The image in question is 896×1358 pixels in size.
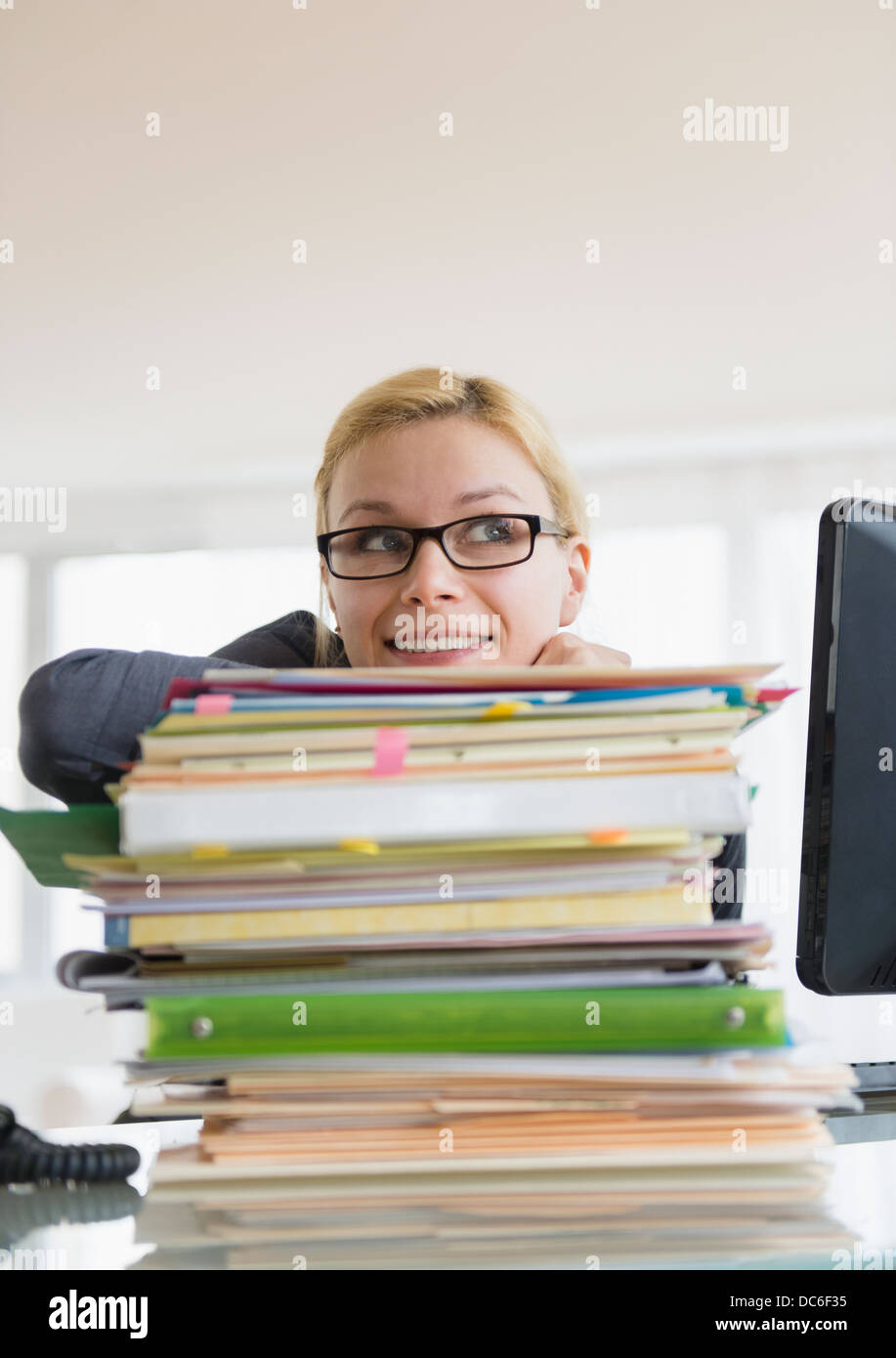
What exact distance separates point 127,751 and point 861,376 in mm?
4775

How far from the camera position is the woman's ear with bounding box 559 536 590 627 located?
1.42m

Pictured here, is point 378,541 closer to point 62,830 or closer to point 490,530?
point 490,530

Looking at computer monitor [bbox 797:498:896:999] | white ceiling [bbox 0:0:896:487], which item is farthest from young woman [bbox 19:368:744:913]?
white ceiling [bbox 0:0:896:487]

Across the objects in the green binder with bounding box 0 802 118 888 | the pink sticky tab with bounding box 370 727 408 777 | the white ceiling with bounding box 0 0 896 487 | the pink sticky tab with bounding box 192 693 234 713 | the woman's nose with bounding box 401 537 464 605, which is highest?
the white ceiling with bounding box 0 0 896 487

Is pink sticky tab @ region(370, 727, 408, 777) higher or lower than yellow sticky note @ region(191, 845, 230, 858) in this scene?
higher

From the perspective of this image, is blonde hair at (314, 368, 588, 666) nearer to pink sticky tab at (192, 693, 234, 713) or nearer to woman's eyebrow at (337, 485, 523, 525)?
woman's eyebrow at (337, 485, 523, 525)

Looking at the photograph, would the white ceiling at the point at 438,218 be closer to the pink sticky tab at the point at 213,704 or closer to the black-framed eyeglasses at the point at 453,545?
the black-framed eyeglasses at the point at 453,545

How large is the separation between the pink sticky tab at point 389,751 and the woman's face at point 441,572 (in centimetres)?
67

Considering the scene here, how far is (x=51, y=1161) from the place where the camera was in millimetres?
600

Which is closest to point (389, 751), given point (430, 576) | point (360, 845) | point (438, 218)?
point (360, 845)

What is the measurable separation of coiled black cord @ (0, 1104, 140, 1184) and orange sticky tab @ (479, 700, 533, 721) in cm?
34

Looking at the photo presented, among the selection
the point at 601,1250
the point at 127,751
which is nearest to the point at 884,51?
the point at 127,751

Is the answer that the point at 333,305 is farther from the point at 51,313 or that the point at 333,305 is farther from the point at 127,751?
the point at 127,751

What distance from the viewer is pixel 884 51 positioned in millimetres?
3854
